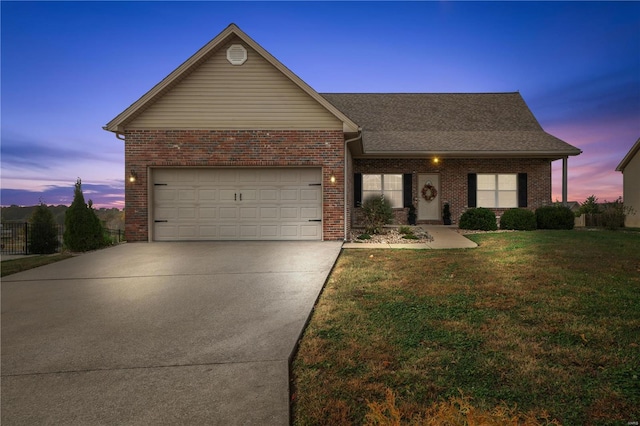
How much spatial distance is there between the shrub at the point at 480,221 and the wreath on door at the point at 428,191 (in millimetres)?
3298

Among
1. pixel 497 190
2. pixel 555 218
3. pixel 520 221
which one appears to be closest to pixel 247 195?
pixel 520 221

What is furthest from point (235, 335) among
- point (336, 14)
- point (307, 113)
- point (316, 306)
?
point (336, 14)

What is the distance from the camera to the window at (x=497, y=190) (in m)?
17.7

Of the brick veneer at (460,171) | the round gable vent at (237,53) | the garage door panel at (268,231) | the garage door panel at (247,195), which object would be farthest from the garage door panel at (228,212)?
the brick veneer at (460,171)

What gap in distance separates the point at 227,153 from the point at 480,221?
10088mm

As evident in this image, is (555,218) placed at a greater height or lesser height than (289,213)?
lesser

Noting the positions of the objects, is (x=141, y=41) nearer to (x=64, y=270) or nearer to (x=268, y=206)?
(x=268, y=206)

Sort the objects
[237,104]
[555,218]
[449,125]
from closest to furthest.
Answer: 1. [237,104]
2. [555,218]
3. [449,125]

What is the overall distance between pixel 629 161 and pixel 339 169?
21.2m

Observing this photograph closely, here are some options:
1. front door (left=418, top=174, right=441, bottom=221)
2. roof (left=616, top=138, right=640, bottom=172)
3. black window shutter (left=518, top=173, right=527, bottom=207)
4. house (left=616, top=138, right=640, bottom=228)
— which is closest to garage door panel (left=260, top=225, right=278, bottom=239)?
front door (left=418, top=174, right=441, bottom=221)

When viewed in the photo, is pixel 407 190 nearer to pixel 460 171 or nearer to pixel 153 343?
pixel 460 171

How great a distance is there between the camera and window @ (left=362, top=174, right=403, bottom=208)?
17453mm

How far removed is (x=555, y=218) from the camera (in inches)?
569

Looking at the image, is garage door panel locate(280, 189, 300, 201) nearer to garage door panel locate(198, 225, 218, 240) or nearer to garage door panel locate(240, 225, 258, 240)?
garage door panel locate(240, 225, 258, 240)
